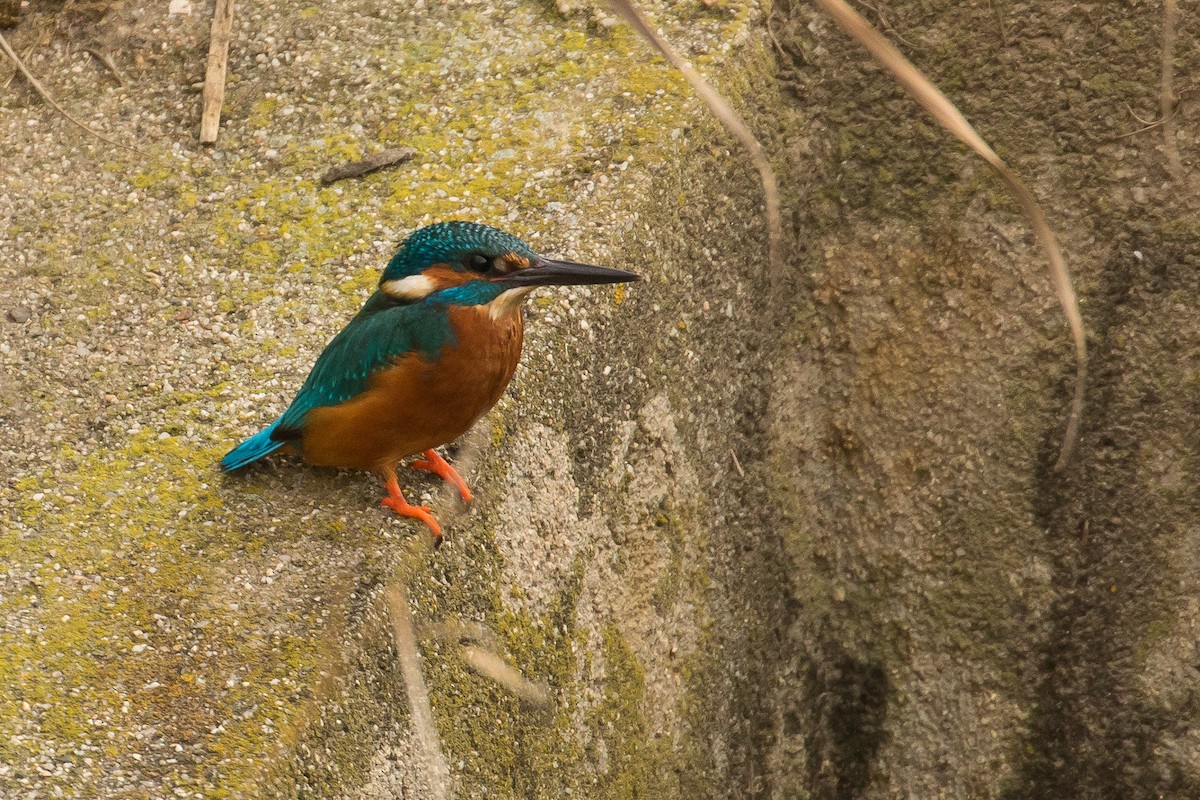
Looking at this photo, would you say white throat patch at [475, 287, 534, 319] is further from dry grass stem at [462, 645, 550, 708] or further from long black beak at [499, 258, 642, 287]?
dry grass stem at [462, 645, 550, 708]

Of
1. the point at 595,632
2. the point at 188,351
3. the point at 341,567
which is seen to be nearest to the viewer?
the point at 341,567

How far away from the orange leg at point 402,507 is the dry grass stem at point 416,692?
0.17 m

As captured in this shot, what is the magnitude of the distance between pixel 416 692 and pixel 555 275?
1011 mm

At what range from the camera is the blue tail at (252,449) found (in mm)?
2896

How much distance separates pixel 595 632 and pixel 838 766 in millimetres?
1513

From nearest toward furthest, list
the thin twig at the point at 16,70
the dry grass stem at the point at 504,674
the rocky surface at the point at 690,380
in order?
the dry grass stem at the point at 504,674 → the rocky surface at the point at 690,380 → the thin twig at the point at 16,70

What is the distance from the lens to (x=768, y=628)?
4.57 metres

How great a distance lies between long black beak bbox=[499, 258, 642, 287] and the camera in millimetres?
2748

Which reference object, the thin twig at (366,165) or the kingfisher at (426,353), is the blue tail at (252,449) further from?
the thin twig at (366,165)

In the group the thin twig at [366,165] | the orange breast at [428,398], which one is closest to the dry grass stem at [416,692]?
the orange breast at [428,398]

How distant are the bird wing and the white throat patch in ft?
0.34

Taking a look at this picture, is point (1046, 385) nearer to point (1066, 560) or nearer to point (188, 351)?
point (1066, 560)

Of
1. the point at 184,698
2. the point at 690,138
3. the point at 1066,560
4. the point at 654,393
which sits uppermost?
the point at 690,138

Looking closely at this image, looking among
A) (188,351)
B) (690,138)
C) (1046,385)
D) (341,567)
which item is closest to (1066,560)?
(1046,385)
